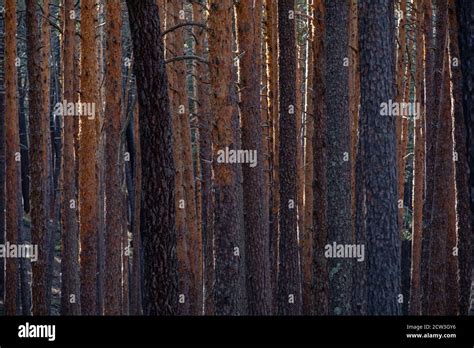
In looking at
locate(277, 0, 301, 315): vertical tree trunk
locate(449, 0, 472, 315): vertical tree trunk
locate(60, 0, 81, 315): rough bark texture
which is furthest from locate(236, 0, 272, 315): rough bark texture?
locate(60, 0, 81, 315): rough bark texture

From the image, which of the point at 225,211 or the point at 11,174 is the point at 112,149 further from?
the point at 11,174

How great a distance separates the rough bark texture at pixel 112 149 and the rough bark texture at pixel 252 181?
89.7 inches

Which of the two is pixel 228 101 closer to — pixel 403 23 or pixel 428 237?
pixel 428 237

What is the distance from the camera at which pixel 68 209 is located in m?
17.9

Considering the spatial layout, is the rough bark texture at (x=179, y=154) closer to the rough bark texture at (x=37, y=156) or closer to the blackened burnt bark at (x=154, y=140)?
the rough bark texture at (x=37, y=156)

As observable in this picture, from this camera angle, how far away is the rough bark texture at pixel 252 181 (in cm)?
1523

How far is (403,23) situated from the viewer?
24328 millimetres

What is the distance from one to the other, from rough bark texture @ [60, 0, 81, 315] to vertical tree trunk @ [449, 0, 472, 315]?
6970 millimetres

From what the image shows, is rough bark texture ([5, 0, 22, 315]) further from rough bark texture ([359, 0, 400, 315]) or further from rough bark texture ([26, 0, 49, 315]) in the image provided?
rough bark texture ([359, 0, 400, 315])

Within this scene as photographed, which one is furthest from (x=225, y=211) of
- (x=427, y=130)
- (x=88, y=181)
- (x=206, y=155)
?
(x=427, y=130)

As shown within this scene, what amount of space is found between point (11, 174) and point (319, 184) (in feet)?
23.0
